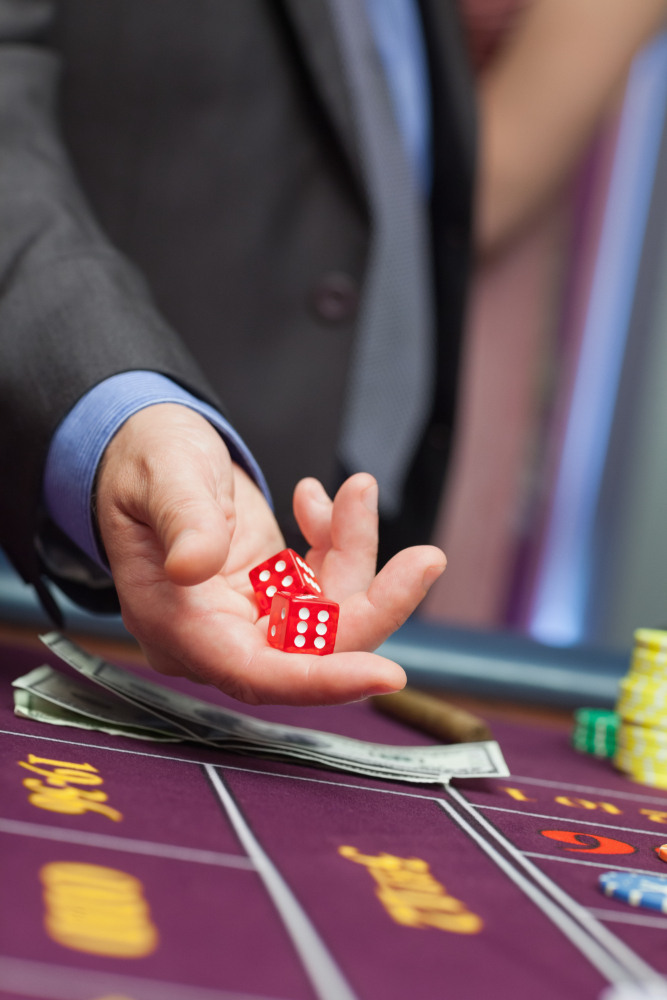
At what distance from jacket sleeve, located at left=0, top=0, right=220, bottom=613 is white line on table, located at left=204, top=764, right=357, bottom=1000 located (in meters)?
0.61

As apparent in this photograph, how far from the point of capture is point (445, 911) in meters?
0.59

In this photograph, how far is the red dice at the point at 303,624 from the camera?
0.89m

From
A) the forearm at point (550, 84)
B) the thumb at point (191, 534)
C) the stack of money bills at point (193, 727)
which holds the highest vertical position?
the forearm at point (550, 84)

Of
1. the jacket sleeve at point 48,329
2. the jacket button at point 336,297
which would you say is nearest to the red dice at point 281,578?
the jacket sleeve at point 48,329

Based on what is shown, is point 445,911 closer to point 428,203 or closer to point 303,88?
point 303,88

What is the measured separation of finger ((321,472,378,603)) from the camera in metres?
1.00

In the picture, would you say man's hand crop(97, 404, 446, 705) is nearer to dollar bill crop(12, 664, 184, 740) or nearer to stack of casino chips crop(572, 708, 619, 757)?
dollar bill crop(12, 664, 184, 740)

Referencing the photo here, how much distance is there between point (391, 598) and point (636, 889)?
1.11 feet

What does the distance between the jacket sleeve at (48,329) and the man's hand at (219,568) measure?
0.44 ft

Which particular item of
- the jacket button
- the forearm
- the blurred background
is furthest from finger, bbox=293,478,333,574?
the blurred background

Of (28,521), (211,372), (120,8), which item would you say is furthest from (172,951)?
(120,8)

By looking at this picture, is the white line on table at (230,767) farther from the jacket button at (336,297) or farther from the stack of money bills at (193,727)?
the jacket button at (336,297)

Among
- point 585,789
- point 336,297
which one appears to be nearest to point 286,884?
point 585,789

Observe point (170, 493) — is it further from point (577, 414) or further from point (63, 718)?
point (577, 414)
